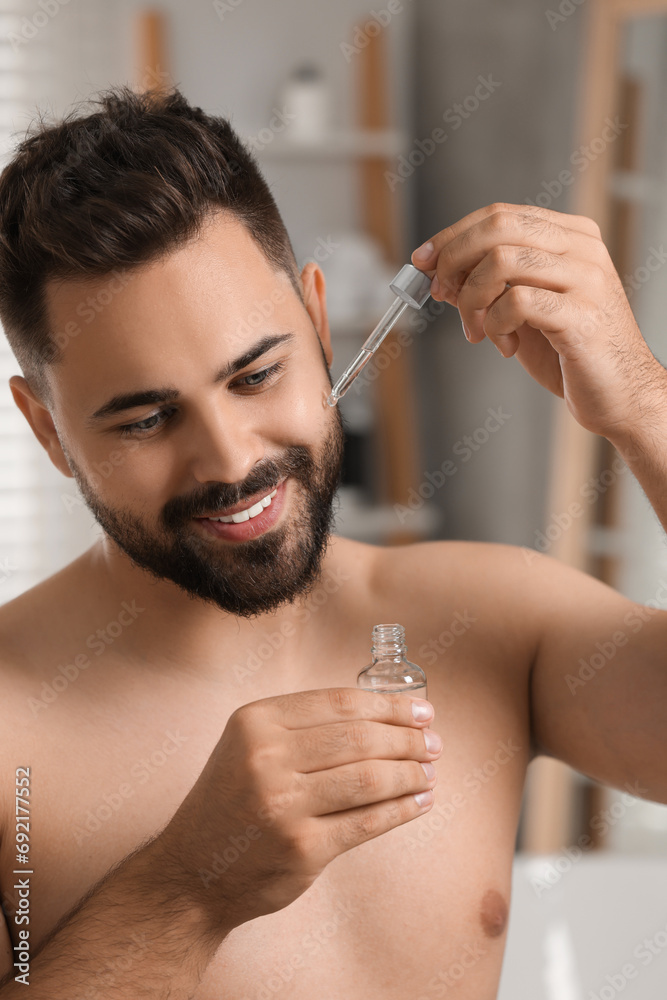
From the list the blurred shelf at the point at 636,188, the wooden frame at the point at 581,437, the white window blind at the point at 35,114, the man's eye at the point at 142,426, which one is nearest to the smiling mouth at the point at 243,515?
the man's eye at the point at 142,426

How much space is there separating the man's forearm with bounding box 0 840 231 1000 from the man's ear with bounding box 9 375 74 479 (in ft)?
1.66

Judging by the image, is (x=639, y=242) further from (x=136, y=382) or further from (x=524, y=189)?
(x=136, y=382)

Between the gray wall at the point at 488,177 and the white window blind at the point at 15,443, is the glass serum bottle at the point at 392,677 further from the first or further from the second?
the white window blind at the point at 15,443

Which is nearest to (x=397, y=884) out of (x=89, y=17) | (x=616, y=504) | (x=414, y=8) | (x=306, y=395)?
Result: (x=306, y=395)

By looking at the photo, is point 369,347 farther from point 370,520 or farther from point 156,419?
point 370,520

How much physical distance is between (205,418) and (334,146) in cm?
193

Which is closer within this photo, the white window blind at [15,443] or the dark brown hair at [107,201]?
the dark brown hair at [107,201]

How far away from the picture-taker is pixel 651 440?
3.28 ft

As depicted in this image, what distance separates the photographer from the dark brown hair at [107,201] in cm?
101

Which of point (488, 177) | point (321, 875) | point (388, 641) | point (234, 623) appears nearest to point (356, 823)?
point (388, 641)

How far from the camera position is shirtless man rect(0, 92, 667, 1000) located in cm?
86

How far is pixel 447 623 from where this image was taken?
1.24 metres

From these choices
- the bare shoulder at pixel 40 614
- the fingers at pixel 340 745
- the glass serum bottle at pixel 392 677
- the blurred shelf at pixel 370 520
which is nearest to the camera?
the fingers at pixel 340 745

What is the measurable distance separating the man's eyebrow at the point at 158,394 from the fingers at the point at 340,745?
1.24ft
